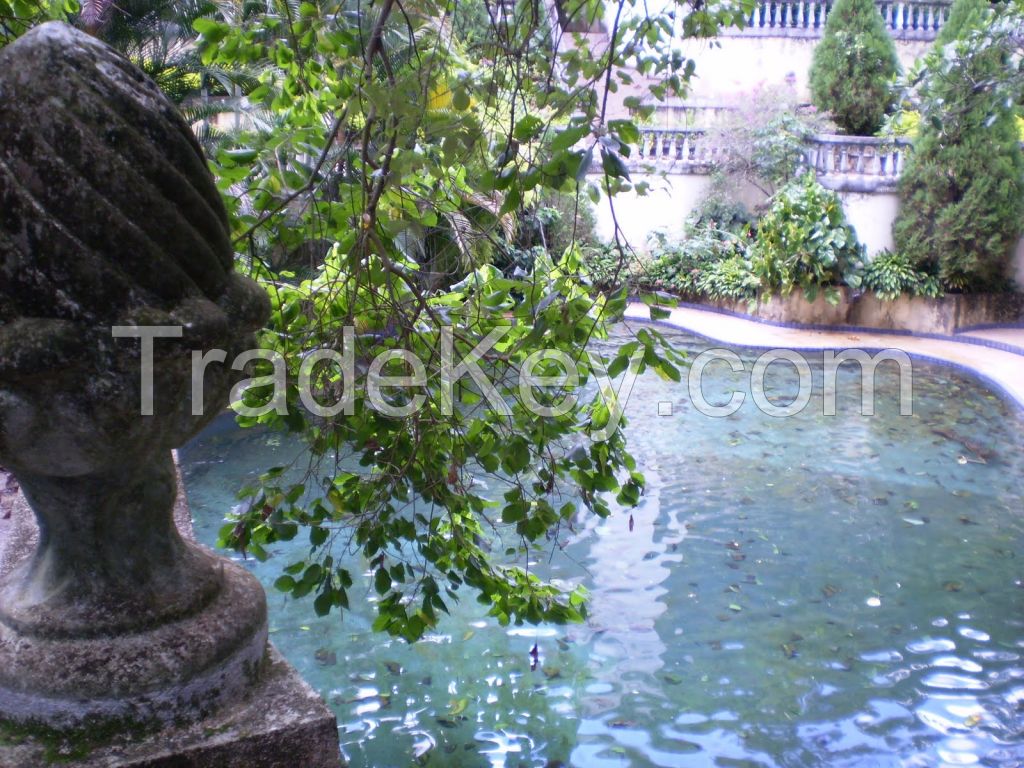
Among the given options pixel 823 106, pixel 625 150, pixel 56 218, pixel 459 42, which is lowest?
pixel 56 218

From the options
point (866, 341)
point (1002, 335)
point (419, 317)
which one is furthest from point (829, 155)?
point (419, 317)

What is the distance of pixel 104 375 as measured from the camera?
165 centimetres

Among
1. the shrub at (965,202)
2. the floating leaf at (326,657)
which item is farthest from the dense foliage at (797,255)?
the floating leaf at (326,657)

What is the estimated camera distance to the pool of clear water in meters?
3.86

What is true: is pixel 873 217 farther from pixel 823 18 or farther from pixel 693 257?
pixel 823 18

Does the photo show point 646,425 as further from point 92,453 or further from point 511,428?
point 92,453

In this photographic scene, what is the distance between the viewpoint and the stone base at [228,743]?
1.82 metres

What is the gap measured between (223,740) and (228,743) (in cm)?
1

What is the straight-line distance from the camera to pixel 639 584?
5391 mm

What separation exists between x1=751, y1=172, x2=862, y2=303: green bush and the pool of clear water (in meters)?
6.31

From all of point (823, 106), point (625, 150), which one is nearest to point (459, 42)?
point (625, 150)

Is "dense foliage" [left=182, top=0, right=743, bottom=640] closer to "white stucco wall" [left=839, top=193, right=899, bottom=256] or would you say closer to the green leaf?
the green leaf

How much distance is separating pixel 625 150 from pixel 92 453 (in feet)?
3.93

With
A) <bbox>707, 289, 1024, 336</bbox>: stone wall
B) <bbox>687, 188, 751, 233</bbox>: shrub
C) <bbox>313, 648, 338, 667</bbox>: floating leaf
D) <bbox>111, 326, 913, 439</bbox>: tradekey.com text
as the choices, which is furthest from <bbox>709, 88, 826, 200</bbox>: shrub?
<bbox>111, 326, 913, 439</bbox>: tradekey.com text
